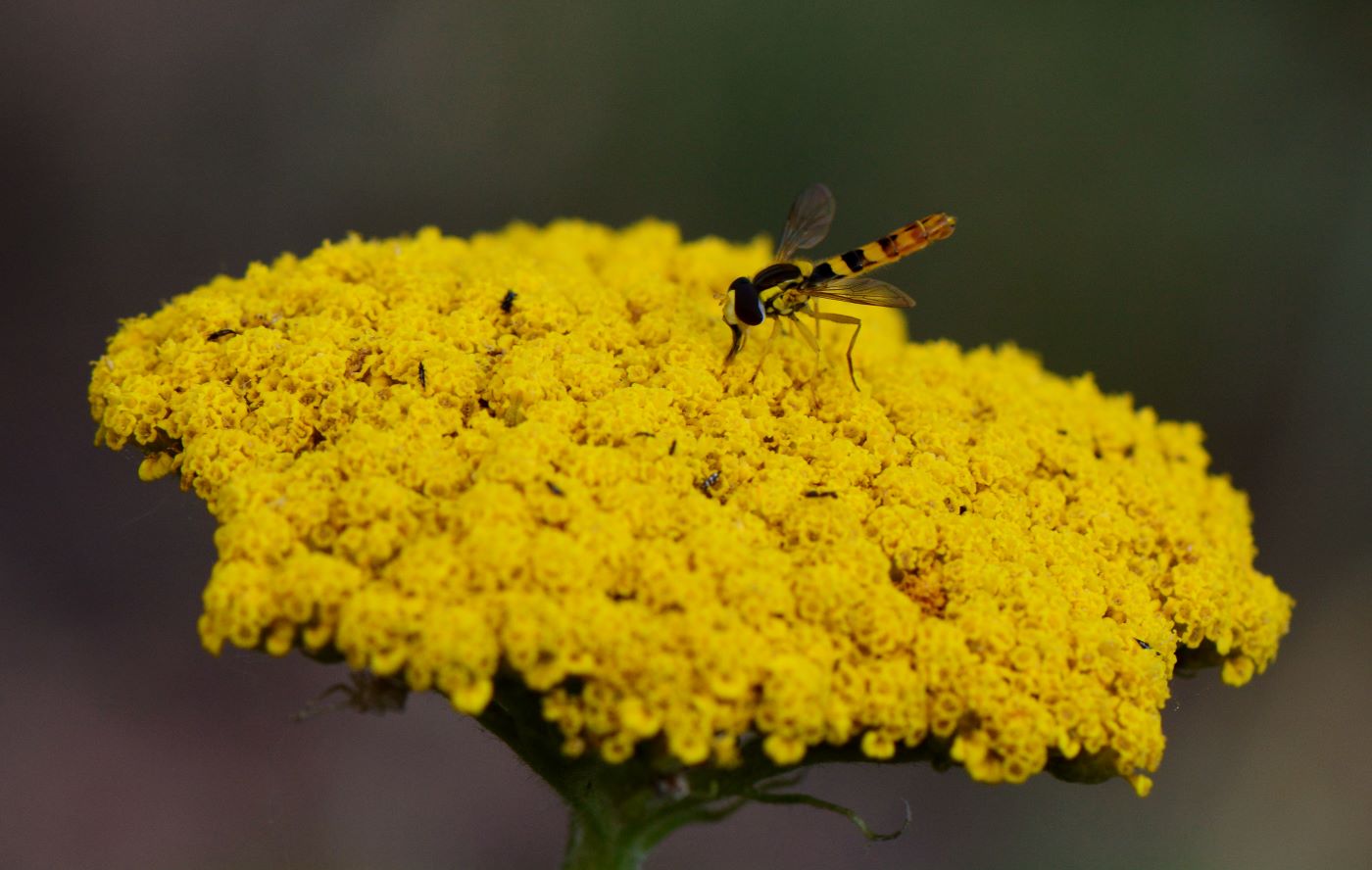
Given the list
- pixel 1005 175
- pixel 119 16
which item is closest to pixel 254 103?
pixel 119 16

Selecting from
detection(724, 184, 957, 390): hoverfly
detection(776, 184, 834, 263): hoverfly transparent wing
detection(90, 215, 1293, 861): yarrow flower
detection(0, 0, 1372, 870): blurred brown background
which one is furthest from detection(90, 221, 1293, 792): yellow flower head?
detection(0, 0, 1372, 870): blurred brown background

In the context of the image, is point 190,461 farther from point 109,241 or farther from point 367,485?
point 109,241

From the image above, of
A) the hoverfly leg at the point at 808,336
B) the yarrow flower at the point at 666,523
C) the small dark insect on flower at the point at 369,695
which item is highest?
the hoverfly leg at the point at 808,336

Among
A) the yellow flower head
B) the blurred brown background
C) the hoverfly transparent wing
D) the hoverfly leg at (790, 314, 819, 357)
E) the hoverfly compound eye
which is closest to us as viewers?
the yellow flower head

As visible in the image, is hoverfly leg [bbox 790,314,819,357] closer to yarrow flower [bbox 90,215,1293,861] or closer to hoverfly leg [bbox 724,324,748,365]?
yarrow flower [bbox 90,215,1293,861]

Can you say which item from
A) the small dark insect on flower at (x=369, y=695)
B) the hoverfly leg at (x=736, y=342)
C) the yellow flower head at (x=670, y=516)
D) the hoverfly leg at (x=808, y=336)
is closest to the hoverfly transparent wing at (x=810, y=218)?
the yellow flower head at (x=670, y=516)

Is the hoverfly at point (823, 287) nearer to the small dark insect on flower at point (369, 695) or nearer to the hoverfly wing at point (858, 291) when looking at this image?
the hoverfly wing at point (858, 291)
